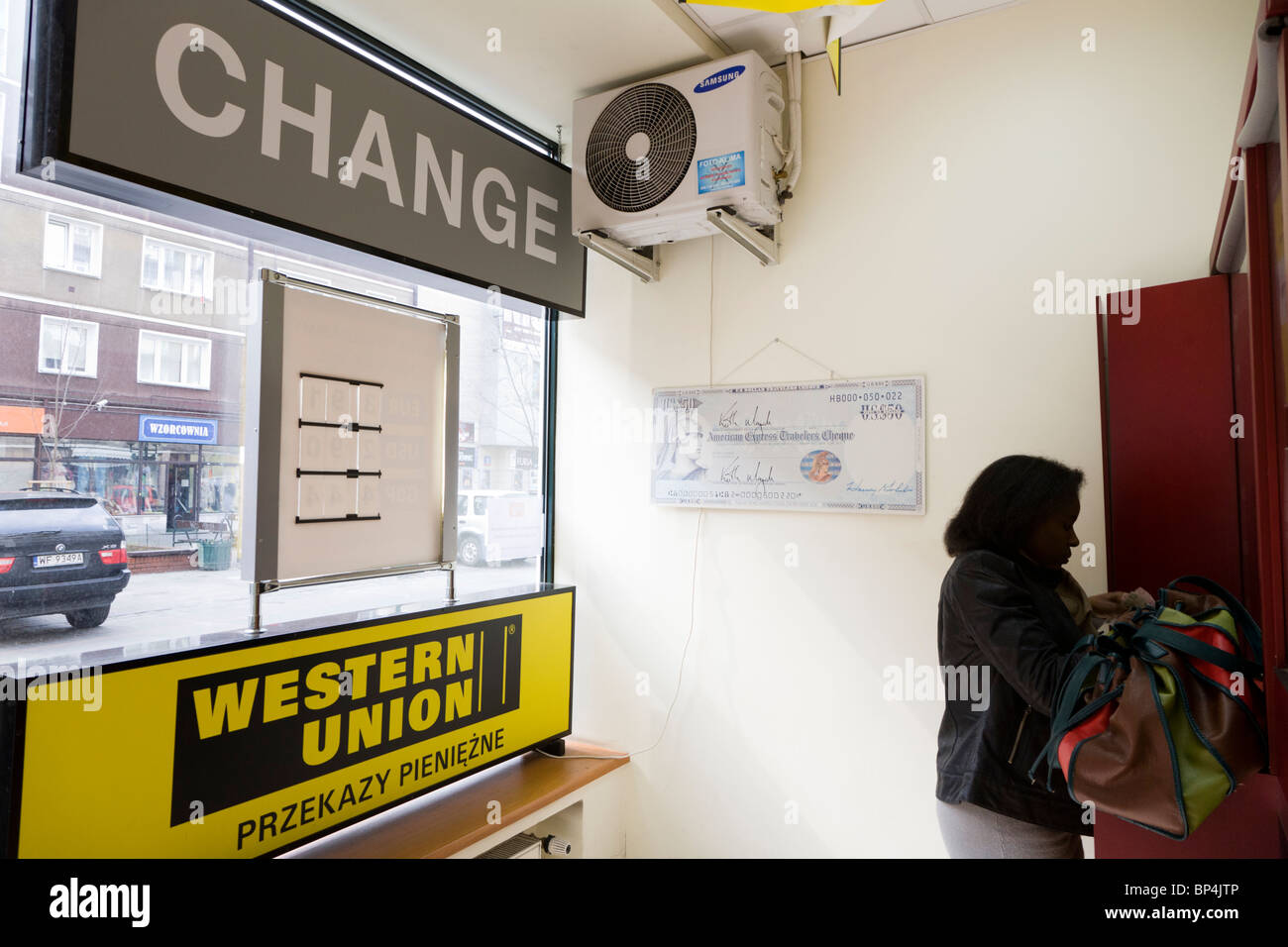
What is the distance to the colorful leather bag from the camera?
1.04m

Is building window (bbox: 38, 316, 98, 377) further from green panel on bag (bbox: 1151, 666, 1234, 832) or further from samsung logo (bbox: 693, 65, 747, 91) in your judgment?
green panel on bag (bbox: 1151, 666, 1234, 832)

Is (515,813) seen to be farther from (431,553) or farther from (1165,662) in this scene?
(1165,662)

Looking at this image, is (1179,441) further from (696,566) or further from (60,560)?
(60,560)

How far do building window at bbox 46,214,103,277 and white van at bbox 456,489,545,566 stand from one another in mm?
1319

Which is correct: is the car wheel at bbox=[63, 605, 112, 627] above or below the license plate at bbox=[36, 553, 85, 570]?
below

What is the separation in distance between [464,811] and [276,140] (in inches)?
74.5

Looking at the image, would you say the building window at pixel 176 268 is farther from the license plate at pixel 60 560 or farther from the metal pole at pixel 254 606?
the metal pole at pixel 254 606

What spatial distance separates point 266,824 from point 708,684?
1.43m

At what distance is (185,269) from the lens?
1.83m

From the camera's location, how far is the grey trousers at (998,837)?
4.91 feet

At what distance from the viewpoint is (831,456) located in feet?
7.77
